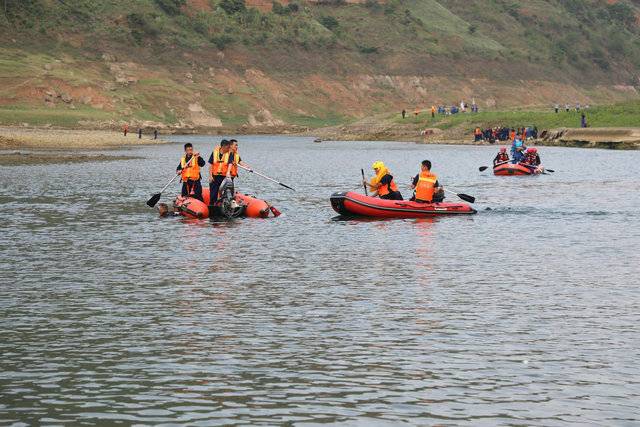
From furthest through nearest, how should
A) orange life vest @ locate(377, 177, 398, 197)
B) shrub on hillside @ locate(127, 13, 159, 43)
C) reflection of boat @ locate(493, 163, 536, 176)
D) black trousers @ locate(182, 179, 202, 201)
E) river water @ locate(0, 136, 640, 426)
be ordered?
shrub on hillside @ locate(127, 13, 159, 43) < reflection of boat @ locate(493, 163, 536, 176) < black trousers @ locate(182, 179, 202, 201) < orange life vest @ locate(377, 177, 398, 197) < river water @ locate(0, 136, 640, 426)

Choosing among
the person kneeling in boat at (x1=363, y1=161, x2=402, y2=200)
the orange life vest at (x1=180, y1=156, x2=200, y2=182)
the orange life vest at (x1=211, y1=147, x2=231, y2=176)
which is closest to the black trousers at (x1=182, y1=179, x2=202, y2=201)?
the orange life vest at (x1=180, y1=156, x2=200, y2=182)

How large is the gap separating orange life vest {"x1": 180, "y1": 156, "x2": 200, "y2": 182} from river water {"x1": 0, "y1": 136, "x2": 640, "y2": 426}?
1.57m

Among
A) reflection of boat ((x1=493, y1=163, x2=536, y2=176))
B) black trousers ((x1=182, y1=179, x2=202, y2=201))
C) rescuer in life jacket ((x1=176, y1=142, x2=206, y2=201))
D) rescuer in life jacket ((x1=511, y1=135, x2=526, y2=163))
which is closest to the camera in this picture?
rescuer in life jacket ((x1=176, y1=142, x2=206, y2=201))

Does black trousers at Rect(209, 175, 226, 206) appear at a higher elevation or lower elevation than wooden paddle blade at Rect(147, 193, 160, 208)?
higher

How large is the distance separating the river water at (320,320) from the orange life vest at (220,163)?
1.96 m

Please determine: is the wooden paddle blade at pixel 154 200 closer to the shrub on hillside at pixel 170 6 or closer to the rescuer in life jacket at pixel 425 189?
the rescuer in life jacket at pixel 425 189

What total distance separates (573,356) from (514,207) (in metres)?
27.8

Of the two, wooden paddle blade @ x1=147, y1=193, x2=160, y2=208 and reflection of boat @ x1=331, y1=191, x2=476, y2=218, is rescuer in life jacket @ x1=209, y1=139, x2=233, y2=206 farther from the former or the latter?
wooden paddle blade @ x1=147, y1=193, x2=160, y2=208

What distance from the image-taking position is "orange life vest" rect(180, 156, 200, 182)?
37156 mm

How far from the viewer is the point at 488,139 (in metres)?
128

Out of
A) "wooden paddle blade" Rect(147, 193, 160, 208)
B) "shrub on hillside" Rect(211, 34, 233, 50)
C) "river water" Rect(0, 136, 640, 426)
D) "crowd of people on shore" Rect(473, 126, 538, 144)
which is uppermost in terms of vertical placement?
"shrub on hillside" Rect(211, 34, 233, 50)

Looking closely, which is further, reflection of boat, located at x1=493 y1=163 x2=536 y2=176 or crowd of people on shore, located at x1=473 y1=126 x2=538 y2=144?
crowd of people on shore, located at x1=473 y1=126 x2=538 y2=144

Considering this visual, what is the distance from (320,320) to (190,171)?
1934 cm

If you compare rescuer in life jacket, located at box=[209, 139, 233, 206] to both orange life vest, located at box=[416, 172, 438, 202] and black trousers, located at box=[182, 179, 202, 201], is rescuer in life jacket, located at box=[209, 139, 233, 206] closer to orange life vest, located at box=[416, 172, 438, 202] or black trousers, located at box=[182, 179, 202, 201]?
black trousers, located at box=[182, 179, 202, 201]
